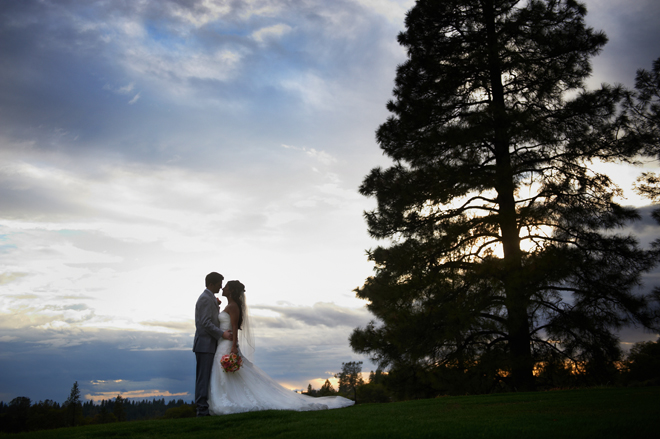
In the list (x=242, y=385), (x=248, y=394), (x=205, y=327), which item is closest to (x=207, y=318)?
(x=205, y=327)

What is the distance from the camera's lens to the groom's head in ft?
27.4

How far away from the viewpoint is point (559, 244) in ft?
41.1

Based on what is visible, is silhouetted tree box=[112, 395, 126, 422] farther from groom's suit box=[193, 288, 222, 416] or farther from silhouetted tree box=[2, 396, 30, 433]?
groom's suit box=[193, 288, 222, 416]

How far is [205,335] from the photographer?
8.12 m

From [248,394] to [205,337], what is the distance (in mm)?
1392

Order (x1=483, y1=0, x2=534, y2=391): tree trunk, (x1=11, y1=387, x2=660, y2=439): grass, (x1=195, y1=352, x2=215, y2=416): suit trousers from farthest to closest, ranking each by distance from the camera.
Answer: (x1=483, y1=0, x2=534, y2=391): tree trunk < (x1=195, y1=352, x2=215, y2=416): suit trousers < (x1=11, y1=387, x2=660, y2=439): grass

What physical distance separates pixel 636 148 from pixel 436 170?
6.16 metres

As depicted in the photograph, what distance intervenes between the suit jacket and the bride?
1.04 feet

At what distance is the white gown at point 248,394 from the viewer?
7730mm

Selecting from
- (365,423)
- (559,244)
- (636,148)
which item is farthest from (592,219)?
(365,423)

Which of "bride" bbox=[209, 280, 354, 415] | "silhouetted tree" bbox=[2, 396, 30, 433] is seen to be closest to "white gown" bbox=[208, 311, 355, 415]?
"bride" bbox=[209, 280, 354, 415]

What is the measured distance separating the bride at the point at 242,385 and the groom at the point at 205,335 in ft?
0.52

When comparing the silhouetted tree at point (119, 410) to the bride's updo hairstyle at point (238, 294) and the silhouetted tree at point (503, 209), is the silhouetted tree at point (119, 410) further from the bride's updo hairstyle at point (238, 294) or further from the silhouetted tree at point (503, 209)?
the bride's updo hairstyle at point (238, 294)

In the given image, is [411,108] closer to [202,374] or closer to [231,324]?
[231,324]
